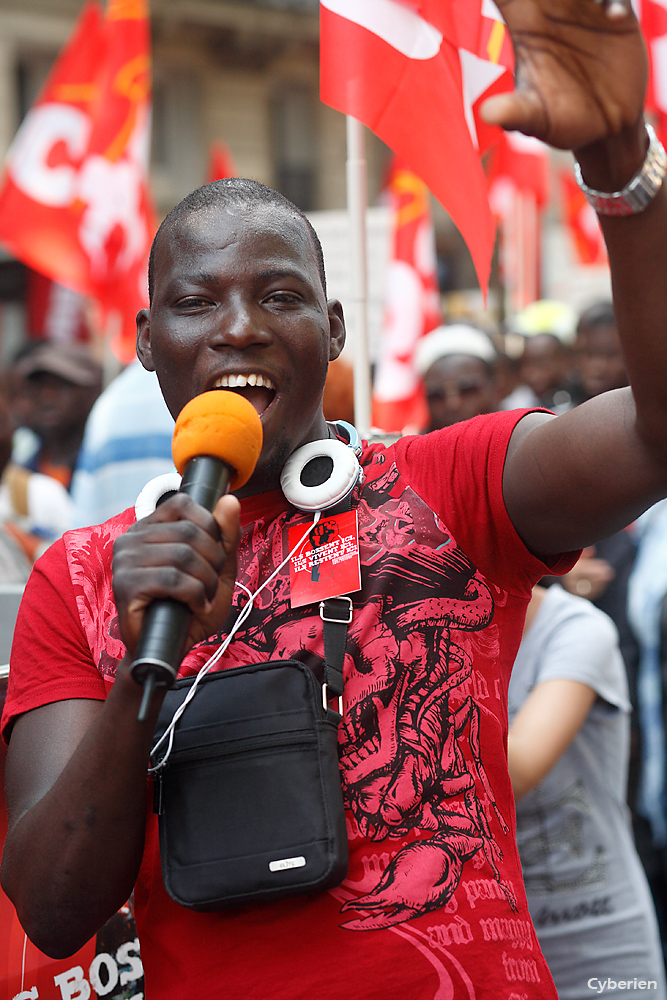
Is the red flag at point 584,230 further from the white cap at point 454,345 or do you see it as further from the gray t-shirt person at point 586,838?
the gray t-shirt person at point 586,838

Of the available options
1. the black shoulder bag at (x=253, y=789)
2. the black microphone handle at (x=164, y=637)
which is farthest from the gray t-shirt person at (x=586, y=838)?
the black microphone handle at (x=164, y=637)

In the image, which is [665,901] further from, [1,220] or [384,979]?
[1,220]

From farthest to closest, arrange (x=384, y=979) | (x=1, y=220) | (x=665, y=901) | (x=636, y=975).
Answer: (x=1, y=220) < (x=665, y=901) < (x=636, y=975) < (x=384, y=979)

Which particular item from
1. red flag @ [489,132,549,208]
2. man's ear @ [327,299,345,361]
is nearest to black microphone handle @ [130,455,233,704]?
man's ear @ [327,299,345,361]

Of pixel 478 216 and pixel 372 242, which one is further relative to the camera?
pixel 372 242

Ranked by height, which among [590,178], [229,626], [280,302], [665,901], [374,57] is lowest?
[665,901]

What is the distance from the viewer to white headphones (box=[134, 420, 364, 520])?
1.77 metres

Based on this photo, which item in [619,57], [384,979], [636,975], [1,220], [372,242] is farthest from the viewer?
[372,242]

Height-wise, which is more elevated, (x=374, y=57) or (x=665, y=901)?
(x=374, y=57)

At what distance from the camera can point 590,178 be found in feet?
4.42

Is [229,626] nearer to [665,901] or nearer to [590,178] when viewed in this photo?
[590,178]

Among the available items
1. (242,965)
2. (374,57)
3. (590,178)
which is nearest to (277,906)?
(242,965)

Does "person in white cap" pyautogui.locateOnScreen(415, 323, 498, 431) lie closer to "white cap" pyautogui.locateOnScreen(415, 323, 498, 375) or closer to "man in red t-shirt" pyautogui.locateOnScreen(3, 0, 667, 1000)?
"white cap" pyautogui.locateOnScreen(415, 323, 498, 375)

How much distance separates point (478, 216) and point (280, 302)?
75 cm
